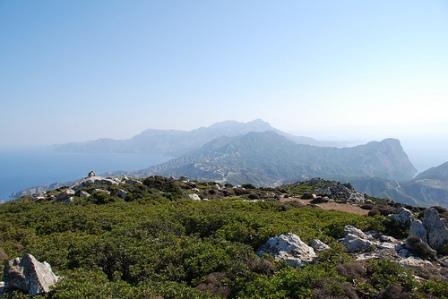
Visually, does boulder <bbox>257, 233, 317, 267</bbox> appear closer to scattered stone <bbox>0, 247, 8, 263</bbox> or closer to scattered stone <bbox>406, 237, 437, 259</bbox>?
scattered stone <bbox>406, 237, 437, 259</bbox>

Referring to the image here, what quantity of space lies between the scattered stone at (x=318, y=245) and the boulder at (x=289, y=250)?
0.67 meters

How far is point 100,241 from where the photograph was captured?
1639cm

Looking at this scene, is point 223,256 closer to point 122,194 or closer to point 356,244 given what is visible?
point 356,244

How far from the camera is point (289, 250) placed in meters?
15.3

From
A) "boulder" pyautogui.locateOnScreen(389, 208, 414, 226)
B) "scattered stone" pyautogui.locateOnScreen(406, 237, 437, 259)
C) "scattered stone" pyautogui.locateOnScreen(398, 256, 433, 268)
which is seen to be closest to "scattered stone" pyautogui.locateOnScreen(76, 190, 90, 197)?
"boulder" pyautogui.locateOnScreen(389, 208, 414, 226)

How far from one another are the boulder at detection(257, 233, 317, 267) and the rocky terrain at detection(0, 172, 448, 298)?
0.04 meters

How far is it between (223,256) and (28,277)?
22.4 ft

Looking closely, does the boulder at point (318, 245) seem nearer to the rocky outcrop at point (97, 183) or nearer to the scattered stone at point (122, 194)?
the scattered stone at point (122, 194)

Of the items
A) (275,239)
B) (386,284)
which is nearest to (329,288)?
(386,284)

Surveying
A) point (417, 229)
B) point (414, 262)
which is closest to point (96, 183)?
point (417, 229)

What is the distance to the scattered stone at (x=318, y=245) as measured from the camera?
16.4 metres

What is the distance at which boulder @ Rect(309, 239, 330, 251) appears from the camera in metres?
16.4

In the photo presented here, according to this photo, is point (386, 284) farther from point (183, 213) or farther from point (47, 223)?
point (47, 223)

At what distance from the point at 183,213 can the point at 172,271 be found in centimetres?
994
